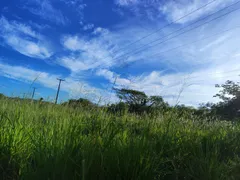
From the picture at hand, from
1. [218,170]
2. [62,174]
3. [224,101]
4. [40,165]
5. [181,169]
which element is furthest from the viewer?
[224,101]

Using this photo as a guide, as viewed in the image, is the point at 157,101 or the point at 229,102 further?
the point at 229,102

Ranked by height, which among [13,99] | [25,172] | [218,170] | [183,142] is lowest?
[25,172]

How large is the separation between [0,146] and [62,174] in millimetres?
967

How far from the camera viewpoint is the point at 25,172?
141 cm

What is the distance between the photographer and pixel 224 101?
1972 cm

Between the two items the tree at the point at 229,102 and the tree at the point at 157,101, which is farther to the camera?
the tree at the point at 229,102

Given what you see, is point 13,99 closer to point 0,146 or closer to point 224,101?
point 0,146

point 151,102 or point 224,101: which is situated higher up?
point 224,101

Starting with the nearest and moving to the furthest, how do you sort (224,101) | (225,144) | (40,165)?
(40,165) → (225,144) → (224,101)

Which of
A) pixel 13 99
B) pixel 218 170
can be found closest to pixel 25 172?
pixel 218 170

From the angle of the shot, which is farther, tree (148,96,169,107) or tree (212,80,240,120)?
tree (212,80,240,120)

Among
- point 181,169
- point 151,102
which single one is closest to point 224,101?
point 151,102

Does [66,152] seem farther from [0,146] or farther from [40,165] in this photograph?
[0,146]

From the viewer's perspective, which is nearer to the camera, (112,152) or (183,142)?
(112,152)
